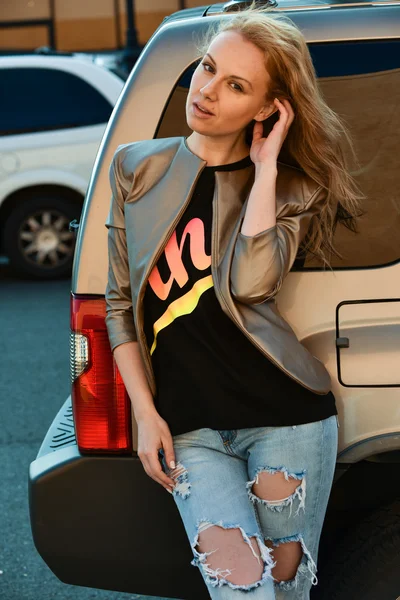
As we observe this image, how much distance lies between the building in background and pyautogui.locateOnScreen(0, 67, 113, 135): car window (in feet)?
37.8

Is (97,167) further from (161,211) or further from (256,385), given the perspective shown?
(256,385)

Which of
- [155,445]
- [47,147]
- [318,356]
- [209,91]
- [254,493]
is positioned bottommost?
[47,147]

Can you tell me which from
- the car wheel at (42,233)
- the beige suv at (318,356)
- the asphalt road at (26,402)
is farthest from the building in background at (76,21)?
the beige suv at (318,356)

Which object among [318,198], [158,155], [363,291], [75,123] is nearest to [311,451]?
[363,291]

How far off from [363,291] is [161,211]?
0.52m

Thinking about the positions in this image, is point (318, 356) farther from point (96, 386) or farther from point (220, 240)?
point (96, 386)

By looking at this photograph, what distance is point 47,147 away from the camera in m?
9.05

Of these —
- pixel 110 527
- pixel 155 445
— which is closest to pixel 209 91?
pixel 155 445

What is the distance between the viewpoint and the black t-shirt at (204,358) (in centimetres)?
225

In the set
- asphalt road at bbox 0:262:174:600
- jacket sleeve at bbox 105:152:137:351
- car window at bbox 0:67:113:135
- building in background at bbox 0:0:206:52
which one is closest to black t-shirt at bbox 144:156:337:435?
jacket sleeve at bbox 105:152:137:351

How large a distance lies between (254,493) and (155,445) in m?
0.25

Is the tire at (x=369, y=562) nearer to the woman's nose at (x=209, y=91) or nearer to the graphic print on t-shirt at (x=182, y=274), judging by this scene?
the graphic print on t-shirt at (x=182, y=274)

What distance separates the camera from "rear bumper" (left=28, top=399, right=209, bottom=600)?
2.53m

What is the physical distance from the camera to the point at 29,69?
30.0ft
